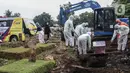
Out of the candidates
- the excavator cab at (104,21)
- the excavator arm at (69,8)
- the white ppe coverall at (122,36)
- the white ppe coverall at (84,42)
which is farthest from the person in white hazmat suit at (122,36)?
the excavator arm at (69,8)

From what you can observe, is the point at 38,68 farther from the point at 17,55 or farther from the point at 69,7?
the point at 69,7

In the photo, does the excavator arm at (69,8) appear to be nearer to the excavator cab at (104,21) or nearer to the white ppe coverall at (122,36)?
the excavator cab at (104,21)

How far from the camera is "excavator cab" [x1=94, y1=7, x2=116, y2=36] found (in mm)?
18328

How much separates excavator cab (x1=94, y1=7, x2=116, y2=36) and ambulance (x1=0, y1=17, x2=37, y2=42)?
24.7 ft

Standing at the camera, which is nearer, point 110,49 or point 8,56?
point 8,56

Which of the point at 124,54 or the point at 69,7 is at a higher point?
the point at 69,7

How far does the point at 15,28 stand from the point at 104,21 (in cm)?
881

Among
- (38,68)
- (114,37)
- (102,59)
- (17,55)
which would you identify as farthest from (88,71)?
(114,37)

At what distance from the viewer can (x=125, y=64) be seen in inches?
575

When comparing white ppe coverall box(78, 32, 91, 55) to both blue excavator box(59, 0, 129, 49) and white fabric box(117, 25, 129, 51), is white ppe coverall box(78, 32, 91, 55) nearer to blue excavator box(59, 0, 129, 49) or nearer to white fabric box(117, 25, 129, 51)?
white fabric box(117, 25, 129, 51)

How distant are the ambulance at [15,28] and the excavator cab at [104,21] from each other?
7523 mm

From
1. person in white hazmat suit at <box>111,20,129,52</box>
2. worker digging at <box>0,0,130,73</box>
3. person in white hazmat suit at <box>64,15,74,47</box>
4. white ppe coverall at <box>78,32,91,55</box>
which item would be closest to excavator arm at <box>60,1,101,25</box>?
worker digging at <box>0,0,130,73</box>

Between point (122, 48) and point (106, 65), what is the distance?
8.33ft

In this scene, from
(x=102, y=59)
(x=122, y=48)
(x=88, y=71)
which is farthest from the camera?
(x=122, y=48)
